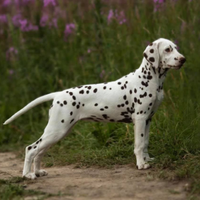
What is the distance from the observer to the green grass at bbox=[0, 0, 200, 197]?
5.30 metres

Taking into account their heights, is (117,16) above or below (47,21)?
below

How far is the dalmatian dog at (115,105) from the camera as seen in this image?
4.84 metres

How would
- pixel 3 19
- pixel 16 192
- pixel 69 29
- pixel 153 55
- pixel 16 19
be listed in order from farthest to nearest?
pixel 3 19, pixel 16 19, pixel 69 29, pixel 153 55, pixel 16 192

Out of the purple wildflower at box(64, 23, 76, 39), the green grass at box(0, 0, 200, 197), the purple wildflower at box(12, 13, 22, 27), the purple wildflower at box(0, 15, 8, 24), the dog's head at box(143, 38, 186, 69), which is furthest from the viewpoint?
the purple wildflower at box(0, 15, 8, 24)

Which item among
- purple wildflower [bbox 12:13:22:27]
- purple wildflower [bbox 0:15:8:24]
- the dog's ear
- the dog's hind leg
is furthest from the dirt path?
purple wildflower [bbox 0:15:8:24]

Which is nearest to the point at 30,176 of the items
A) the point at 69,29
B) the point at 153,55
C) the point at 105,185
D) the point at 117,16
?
the point at 105,185

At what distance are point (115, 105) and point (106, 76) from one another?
2116 millimetres

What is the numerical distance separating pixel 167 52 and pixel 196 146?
1.25 m

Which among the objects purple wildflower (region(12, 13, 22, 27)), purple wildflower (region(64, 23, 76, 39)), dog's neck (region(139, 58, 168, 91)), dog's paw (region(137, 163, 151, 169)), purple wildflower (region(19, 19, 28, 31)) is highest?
purple wildflower (region(12, 13, 22, 27))

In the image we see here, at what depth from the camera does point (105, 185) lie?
4.34m

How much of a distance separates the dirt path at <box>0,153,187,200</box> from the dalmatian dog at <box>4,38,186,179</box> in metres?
0.27

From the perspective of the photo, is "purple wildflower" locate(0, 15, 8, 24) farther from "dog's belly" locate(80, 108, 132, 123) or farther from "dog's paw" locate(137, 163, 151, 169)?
"dog's paw" locate(137, 163, 151, 169)

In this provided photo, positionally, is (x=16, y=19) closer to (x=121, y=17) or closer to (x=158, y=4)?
(x=121, y=17)

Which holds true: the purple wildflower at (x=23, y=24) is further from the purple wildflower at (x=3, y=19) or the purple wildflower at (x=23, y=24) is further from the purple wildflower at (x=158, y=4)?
the purple wildflower at (x=158, y=4)
